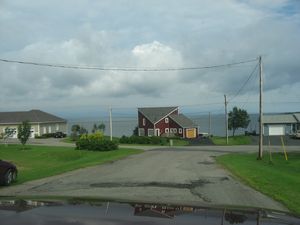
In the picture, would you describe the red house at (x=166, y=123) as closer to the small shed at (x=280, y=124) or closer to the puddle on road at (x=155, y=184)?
the small shed at (x=280, y=124)

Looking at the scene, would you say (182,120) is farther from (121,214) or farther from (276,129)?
(121,214)

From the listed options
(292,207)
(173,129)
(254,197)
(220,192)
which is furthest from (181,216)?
(173,129)

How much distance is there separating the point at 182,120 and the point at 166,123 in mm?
3070

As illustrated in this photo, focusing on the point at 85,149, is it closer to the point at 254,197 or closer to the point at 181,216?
the point at 254,197

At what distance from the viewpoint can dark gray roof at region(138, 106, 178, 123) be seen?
10025 centimetres

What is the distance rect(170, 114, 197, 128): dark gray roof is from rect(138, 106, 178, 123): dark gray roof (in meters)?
1.64

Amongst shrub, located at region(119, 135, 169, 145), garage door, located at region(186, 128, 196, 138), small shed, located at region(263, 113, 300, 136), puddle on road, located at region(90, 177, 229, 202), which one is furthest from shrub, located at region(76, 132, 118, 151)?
small shed, located at region(263, 113, 300, 136)

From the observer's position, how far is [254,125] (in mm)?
140750

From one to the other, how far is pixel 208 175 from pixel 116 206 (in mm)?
20371

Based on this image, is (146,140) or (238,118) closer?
(146,140)

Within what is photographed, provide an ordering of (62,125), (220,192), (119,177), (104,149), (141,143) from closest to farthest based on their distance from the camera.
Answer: (220,192)
(119,177)
(104,149)
(141,143)
(62,125)

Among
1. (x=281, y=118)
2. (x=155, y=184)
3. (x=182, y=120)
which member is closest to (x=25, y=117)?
(x=182, y=120)

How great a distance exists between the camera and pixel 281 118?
117000mm

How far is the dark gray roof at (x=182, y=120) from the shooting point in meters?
99.8
